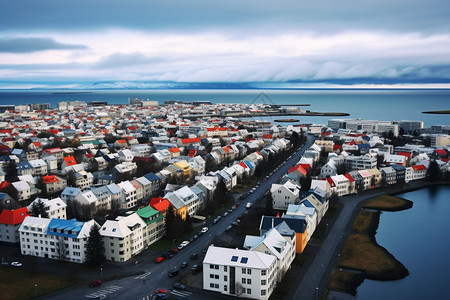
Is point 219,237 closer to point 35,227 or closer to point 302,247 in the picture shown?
point 302,247

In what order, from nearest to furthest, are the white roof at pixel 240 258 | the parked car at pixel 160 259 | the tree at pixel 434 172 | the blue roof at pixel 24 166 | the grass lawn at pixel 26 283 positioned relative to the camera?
the white roof at pixel 240 258
the grass lawn at pixel 26 283
the parked car at pixel 160 259
the blue roof at pixel 24 166
the tree at pixel 434 172

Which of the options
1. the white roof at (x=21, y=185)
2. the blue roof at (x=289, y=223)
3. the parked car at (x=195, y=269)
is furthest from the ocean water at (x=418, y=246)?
the white roof at (x=21, y=185)

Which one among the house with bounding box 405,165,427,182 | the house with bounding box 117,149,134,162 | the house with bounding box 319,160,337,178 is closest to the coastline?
the house with bounding box 319,160,337,178

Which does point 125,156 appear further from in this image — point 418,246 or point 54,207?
point 418,246

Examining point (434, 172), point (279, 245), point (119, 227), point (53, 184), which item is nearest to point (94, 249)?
point (119, 227)

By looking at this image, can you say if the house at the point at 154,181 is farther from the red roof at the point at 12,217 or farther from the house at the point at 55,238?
the house at the point at 55,238

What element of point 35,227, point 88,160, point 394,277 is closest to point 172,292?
point 35,227

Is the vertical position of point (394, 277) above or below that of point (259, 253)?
below
